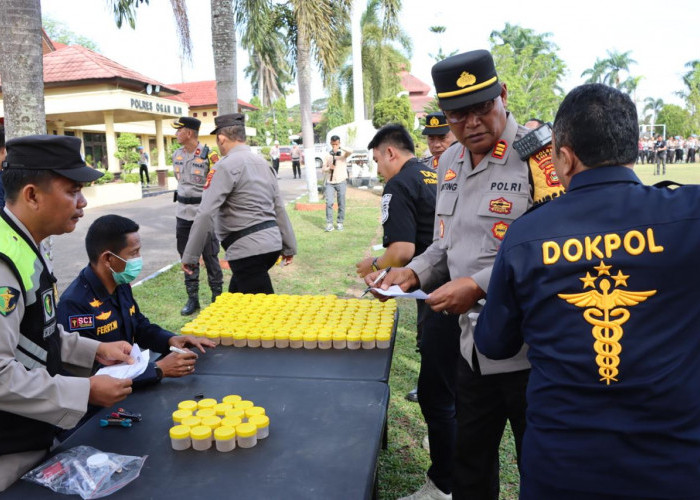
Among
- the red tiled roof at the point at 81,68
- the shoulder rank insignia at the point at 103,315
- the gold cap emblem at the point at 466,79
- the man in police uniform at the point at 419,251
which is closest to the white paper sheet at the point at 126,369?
the shoulder rank insignia at the point at 103,315

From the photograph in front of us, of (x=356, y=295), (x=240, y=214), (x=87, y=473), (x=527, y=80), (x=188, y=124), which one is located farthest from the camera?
(x=527, y=80)

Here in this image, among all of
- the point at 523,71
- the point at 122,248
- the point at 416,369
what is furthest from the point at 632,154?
the point at 523,71

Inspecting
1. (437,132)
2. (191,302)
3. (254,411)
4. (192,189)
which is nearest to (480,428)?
(254,411)

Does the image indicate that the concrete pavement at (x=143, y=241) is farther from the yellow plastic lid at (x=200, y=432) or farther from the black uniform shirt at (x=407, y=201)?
the yellow plastic lid at (x=200, y=432)

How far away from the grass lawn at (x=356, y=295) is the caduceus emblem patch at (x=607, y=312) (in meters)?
2.06

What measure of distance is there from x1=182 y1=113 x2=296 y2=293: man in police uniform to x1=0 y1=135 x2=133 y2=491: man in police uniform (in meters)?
2.25

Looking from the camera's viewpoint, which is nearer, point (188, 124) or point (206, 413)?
point (206, 413)

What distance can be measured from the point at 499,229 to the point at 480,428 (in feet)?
2.88

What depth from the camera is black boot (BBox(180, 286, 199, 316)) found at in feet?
20.5

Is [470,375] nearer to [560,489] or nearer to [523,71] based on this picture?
[560,489]

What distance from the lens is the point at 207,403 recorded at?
204cm

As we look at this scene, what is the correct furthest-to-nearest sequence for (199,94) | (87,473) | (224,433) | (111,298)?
1. (199,94)
2. (111,298)
3. (224,433)
4. (87,473)

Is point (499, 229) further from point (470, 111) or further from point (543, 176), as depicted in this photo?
point (470, 111)

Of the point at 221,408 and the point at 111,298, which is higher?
the point at 111,298
